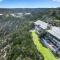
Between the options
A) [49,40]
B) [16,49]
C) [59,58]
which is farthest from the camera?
[49,40]

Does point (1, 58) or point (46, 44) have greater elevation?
point (46, 44)

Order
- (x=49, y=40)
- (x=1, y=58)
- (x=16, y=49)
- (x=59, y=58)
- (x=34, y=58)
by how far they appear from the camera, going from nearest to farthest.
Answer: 1. (x=34, y=58)
2. (x=59, y=58)
3. (x=16, y=49)
4. (x=1, y=58)
5. (x=49, y=40)

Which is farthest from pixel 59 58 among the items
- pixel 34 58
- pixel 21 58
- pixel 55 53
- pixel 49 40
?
pixel 49 40

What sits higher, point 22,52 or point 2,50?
point 22,52

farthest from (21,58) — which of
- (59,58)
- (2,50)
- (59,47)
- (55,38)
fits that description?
(2,50)

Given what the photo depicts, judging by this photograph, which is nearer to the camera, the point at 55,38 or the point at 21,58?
the point at 21,58

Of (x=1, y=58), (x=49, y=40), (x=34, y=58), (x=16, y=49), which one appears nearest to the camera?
(x=34, y=58)

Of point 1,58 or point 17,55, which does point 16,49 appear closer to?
point 17,55

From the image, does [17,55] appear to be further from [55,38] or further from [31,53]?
[55,38]

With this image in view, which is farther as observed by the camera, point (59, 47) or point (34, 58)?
point (59, 47)
